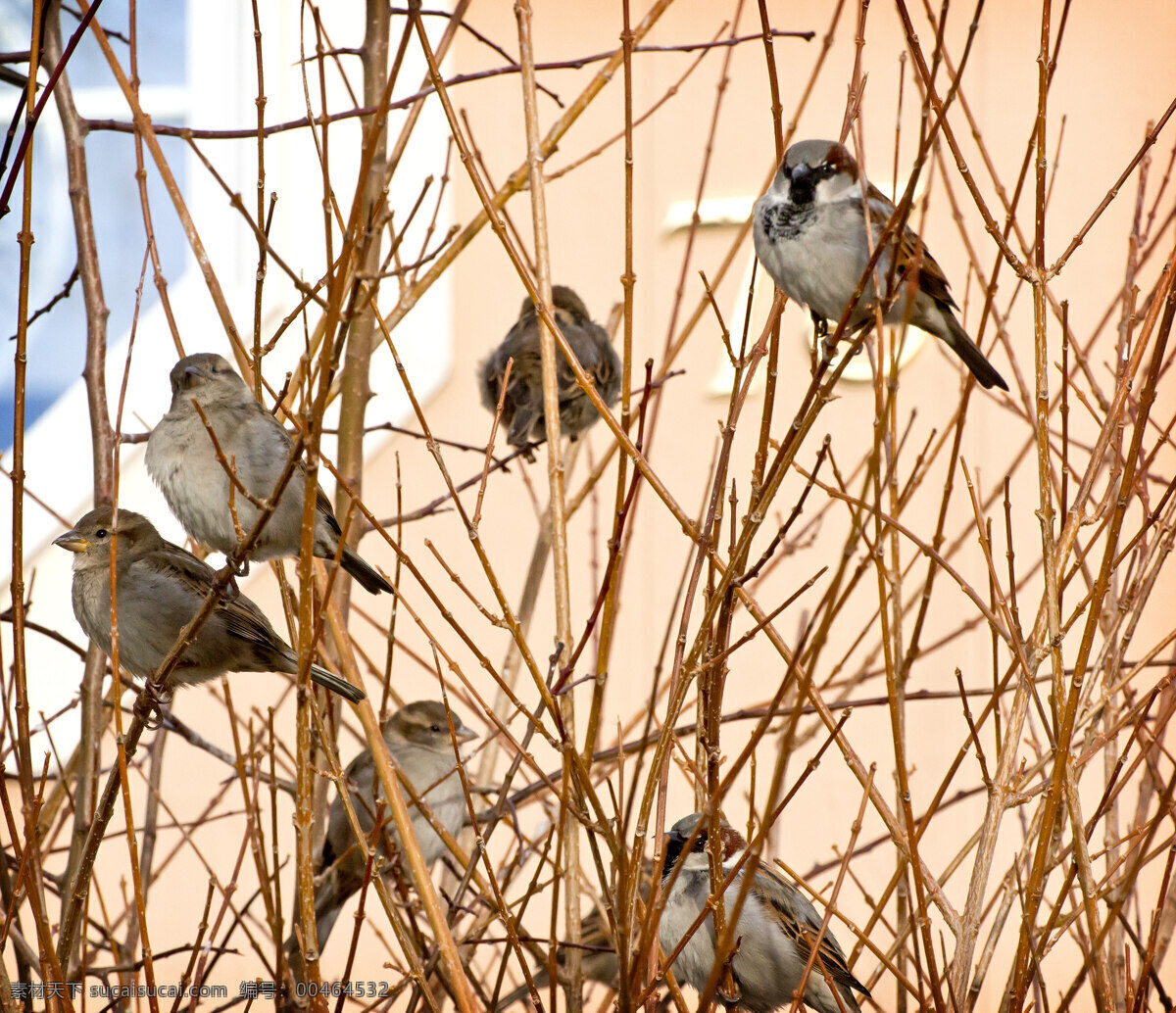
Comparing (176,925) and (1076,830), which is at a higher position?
(176,925)

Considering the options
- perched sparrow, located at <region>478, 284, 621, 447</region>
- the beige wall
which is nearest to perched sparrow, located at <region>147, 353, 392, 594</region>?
perched sparrow, located at <region>478, 284, 621, 447</region>

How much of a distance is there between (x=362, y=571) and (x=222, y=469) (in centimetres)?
35

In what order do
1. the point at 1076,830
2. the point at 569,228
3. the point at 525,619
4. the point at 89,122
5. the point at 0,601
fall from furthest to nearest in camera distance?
the point at 569,228, the point at 0,601, the point at 525,619, the point at 89,122, the point at 1076,830

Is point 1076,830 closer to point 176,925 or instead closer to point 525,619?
point 525,619

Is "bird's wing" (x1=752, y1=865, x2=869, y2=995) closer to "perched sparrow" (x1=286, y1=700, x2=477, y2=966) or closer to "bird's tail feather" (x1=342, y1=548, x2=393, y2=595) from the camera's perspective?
"bird's tail feather" (x1=342, y1=548, x2=393, y2=595)

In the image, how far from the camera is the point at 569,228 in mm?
5820

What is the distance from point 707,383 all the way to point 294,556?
331cm

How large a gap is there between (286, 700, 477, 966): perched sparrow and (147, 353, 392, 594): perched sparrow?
3.86 feet

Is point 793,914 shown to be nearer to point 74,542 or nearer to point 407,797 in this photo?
point 407,797

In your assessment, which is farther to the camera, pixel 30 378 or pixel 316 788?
pixel 30 378

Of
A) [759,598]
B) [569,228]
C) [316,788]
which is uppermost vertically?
[569,228]

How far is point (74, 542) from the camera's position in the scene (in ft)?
9.24

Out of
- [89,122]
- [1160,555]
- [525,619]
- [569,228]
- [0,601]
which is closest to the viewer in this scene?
[1160,555]

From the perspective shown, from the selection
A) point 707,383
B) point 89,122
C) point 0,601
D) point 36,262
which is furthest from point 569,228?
point 89,122
